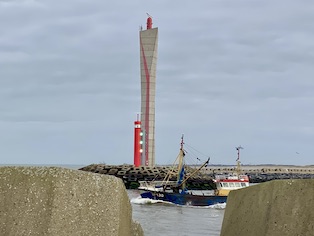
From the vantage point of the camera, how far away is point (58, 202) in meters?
5.43

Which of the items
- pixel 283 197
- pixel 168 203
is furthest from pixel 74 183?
pixel 168 203

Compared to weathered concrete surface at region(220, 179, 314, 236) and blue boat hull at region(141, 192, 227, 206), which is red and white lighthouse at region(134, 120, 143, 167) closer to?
blue boat hull at region(141, 192, 227, 206)

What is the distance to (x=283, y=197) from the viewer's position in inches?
228

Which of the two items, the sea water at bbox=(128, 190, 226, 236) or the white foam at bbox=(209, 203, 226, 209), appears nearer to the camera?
the sea water at bbox=(128, 190, 226, 236)

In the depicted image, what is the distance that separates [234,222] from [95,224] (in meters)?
1.85

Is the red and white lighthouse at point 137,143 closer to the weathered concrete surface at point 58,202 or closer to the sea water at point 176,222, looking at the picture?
the sea water at point 176,222

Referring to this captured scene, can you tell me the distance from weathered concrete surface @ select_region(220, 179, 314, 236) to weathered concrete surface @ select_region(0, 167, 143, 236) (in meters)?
1.46

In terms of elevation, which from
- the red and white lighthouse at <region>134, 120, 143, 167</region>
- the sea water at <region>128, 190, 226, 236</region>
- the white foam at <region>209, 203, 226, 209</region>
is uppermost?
the red and white lighthouse at <region>134, 120, 143, 167</region>

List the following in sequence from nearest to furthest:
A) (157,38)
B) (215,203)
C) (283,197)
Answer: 1. (283,197)
2. (215,203)
3. (157,38)

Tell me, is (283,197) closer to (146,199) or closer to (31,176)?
(31,176)

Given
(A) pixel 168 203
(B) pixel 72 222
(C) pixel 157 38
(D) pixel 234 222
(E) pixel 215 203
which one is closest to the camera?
(B) pixel 72 222

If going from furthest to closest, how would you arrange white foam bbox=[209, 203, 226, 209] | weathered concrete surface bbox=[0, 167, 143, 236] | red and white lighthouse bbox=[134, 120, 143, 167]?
1. red and white lighthouse bbox=[134, 120, 143, 167]
2. white foam bbox=[209, 203, 226, 209]
3. weathered concrete surface bbox=[0, 167, 143, 236]

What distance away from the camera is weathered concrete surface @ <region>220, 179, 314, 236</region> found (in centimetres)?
558

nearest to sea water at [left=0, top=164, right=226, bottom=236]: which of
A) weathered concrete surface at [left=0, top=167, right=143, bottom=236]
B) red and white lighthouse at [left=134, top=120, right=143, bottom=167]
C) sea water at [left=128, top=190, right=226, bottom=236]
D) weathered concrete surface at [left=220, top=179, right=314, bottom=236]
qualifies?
sea water at [left=128, top=190, right=226, bottom=236]
